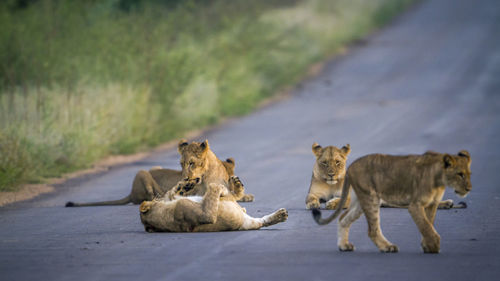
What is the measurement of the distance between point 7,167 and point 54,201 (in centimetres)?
171

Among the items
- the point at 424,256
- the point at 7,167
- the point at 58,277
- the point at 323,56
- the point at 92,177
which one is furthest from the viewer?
the point at 323,56

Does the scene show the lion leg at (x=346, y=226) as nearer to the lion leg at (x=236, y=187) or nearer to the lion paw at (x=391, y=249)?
the lion paw at (x=391, y=249)

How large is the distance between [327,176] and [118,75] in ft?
34.1

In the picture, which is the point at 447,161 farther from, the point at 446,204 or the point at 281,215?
the point at 446,204

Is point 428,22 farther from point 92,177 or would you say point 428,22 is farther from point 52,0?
point 92,177

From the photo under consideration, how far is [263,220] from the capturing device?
31.7 feet

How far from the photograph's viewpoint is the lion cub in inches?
442

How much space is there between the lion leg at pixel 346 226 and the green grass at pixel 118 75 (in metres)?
6.89

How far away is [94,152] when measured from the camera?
56.6 ft

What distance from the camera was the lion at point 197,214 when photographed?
356 inches

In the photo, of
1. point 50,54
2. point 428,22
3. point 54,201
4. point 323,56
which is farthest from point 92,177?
point 428,22

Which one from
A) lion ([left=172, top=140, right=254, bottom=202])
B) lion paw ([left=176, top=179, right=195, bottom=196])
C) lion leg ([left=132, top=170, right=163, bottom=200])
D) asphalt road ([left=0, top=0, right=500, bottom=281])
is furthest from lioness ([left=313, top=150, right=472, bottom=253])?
lion leg ([left=132, top=170, right=163, bottom=200])

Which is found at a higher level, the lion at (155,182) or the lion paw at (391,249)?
the lion at (155,182)

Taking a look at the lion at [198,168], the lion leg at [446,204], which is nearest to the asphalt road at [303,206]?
the lion leg at [446,204]
